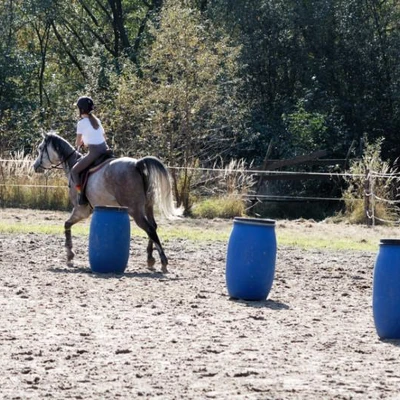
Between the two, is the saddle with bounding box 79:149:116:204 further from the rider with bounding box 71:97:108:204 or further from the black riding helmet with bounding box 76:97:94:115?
the black riding helmet with bounding box 76:97:94:115

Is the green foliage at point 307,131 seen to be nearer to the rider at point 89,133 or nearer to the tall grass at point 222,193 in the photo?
the tall grass at point 222,193

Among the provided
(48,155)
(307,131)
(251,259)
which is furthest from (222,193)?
(251,259)

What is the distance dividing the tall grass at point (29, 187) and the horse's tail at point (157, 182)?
11133 mm

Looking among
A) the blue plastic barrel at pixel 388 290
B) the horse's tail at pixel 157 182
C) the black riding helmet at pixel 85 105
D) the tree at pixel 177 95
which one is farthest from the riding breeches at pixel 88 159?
the tree at pixel 177 95

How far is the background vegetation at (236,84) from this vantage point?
27.2 meters

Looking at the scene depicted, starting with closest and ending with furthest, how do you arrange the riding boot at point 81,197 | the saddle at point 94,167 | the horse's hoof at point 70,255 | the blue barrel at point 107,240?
the blue barrel at point 107,240
the horse's hoof at point 70,255
the saddle at point 94,167
the riding boot at point 81,197

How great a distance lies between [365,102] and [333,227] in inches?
473

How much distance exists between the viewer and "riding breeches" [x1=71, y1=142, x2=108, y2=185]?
14312 millimetres

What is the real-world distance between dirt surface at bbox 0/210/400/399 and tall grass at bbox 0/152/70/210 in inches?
426

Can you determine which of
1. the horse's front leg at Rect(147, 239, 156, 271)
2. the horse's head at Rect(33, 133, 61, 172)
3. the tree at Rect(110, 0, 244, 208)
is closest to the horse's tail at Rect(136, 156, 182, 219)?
the horse's front leg at Rect(147, 239, 156, 271)

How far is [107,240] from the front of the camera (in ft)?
43.1

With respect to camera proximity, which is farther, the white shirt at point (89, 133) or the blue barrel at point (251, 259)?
the white shirt at point (89, 133)

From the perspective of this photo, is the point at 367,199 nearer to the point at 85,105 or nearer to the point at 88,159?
the point at 88,159

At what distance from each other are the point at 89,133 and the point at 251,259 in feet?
13.5
